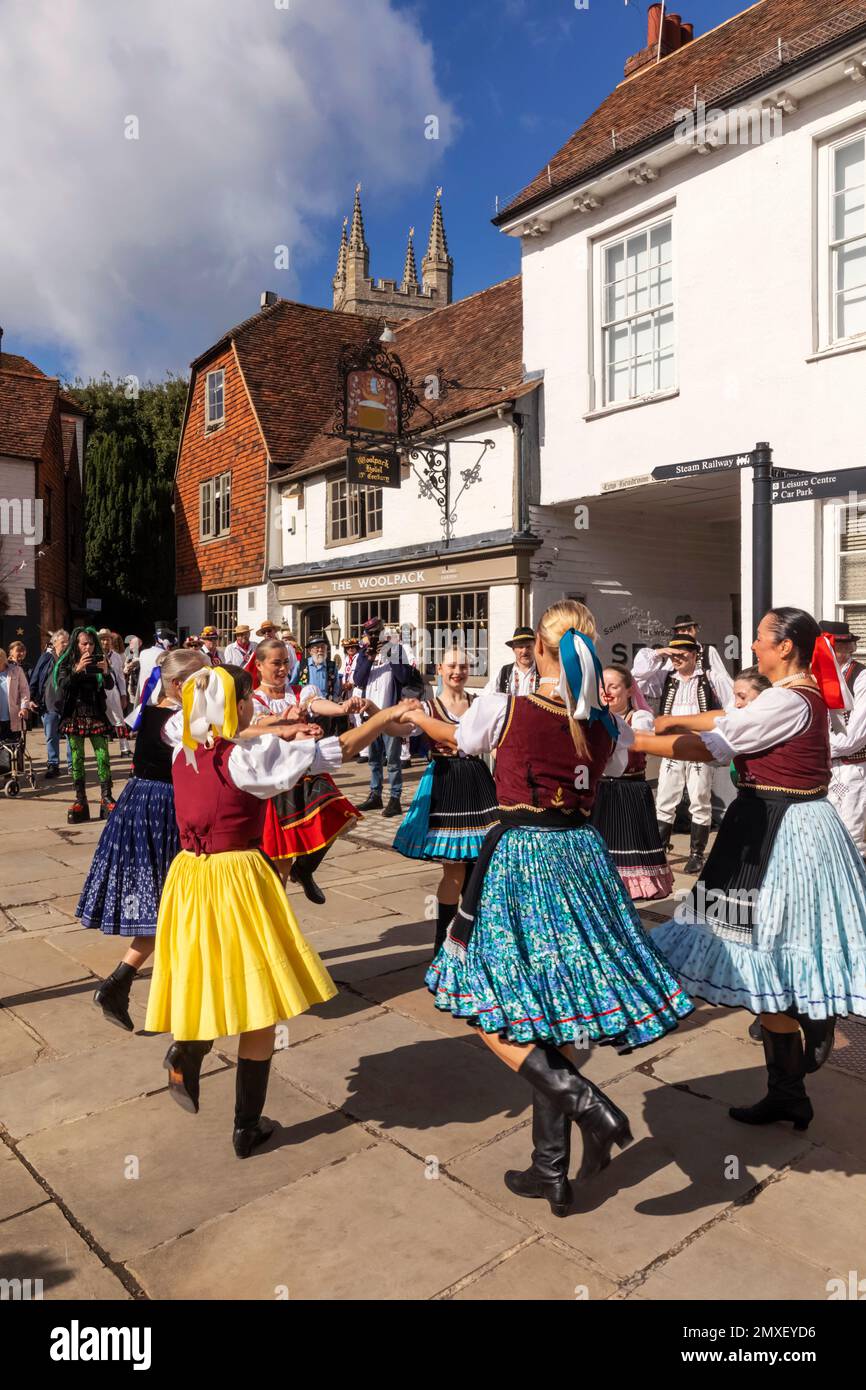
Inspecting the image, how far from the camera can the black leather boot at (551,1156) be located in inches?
113

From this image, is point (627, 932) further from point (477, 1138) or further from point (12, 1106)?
point (12, 1106)

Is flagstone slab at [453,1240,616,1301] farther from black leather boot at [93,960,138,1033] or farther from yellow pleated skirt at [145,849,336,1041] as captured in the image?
black leather boot at [93,960,138,1033]

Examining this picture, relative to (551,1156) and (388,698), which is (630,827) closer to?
(551,1156)

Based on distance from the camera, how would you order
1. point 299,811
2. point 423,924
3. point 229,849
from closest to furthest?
point 229,849 → point 299,811 → point 423,924

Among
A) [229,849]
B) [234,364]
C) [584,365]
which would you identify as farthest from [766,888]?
[234,364]

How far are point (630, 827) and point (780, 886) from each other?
2238mm

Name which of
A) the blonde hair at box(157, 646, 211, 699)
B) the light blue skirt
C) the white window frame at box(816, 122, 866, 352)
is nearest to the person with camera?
the white window frame at box(816, 122, 866, 352)

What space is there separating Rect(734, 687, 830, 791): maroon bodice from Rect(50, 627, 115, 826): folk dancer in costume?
7.50m

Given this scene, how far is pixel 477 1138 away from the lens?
3414mm

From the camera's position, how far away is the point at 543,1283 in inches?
101

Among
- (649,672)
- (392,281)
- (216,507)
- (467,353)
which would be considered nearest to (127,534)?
(216,507)

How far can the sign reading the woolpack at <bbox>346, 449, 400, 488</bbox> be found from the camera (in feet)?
46.6

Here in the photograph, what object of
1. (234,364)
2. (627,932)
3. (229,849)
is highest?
(234,364)

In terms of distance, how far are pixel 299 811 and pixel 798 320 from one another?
7114 mm
